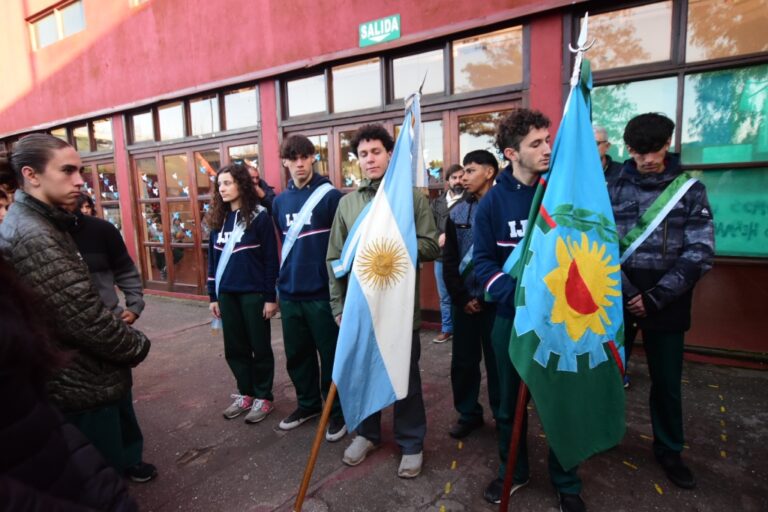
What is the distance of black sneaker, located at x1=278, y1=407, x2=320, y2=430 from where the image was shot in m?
3.25

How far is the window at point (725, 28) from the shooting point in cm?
371

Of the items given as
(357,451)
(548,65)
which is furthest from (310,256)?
(548,65)

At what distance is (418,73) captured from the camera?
5301mm

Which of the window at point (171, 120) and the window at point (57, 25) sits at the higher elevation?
the window at point (57, 25)

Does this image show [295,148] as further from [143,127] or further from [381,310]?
[143,127]

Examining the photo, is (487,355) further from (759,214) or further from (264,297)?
(759,214)

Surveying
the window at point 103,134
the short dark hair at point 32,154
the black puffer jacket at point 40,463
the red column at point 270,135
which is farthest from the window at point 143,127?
the black puffer jacket at point 40,463

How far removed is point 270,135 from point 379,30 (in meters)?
2.13

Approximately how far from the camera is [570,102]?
2.06 metres

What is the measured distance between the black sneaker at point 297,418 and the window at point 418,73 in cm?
369

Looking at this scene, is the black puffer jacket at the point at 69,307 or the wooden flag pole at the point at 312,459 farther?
the wooden flag pole at the point at 312,459

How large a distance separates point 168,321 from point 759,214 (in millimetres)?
6984

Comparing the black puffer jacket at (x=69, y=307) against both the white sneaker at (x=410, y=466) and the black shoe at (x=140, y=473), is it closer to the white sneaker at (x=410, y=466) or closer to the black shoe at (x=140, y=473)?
the black shoe at (x=140, y=473)

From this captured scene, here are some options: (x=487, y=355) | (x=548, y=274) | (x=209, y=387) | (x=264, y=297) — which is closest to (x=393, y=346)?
(x=487, y=355)
